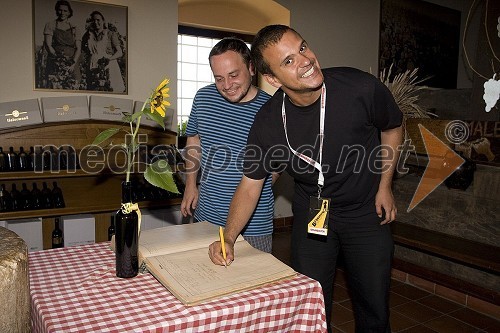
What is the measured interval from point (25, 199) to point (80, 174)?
447mm

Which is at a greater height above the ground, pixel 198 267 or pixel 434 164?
pixel 434 164

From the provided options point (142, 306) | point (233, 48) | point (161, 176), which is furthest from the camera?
point (233, 48)

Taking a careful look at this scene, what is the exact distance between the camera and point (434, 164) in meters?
3.77

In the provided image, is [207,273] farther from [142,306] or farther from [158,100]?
[158,100]

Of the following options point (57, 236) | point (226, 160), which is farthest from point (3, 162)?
point (226, 160)

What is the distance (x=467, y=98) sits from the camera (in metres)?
5.71

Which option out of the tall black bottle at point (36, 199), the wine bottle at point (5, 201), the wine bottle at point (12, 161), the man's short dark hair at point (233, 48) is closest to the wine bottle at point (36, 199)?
the tall black bottle at point (36, 199)

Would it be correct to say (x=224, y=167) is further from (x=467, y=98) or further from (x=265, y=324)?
(x=467, y=98)

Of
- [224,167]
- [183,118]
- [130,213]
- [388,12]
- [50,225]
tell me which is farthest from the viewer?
[388,12]

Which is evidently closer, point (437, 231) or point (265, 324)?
point (265, 324)

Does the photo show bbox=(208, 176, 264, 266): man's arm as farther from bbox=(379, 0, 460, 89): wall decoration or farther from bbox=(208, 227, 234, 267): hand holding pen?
bbox=(379, 0, 460, 89): wall decoration

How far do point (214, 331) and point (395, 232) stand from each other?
2.87 m

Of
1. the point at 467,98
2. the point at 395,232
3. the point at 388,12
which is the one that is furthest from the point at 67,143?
the point at 467,98

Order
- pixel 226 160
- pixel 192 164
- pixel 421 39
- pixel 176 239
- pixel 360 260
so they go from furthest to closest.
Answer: pixel 421 39 < pixel 192 164 < pixel 226 160 < pixel 360 260 < pixel 176 239
